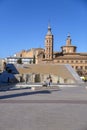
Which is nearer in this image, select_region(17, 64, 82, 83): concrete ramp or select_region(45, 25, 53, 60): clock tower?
select_region(17, 64, 82, 83): concrete ramp

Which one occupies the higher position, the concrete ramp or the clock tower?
the clock tower

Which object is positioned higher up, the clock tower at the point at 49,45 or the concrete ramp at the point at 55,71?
the clock tower at the point at 49,45

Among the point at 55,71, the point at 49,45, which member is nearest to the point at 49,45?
the point at 49,45

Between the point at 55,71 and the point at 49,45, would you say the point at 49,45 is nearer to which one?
the point at 49,45

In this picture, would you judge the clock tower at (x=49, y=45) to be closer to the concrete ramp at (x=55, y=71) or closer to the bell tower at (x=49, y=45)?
the bell tower at (x=49, y=45)

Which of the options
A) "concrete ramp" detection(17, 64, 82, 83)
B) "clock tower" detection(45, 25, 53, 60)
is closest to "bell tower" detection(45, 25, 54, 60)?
"clock tower" detection(45, 25, 53, 60)

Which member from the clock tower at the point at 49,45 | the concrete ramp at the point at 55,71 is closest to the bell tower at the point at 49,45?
the clock tower at the point at 49,45

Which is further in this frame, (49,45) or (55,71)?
(49,45)

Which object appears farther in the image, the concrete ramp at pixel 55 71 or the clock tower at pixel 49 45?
the clock tower at pixel 49 45

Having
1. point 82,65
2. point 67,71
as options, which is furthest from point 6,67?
point 82,65

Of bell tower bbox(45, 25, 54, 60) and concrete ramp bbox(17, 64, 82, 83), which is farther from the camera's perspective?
bell tower bbox(45, 25, 54, 60)

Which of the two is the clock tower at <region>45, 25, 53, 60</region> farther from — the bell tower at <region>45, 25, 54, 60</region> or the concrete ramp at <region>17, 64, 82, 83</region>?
the concrete ramp at <region>17, 64, 82, 83</region>

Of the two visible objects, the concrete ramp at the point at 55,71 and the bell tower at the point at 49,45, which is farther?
the bell tower at the point at 49,45

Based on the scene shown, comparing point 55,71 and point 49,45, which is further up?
point 49,45
